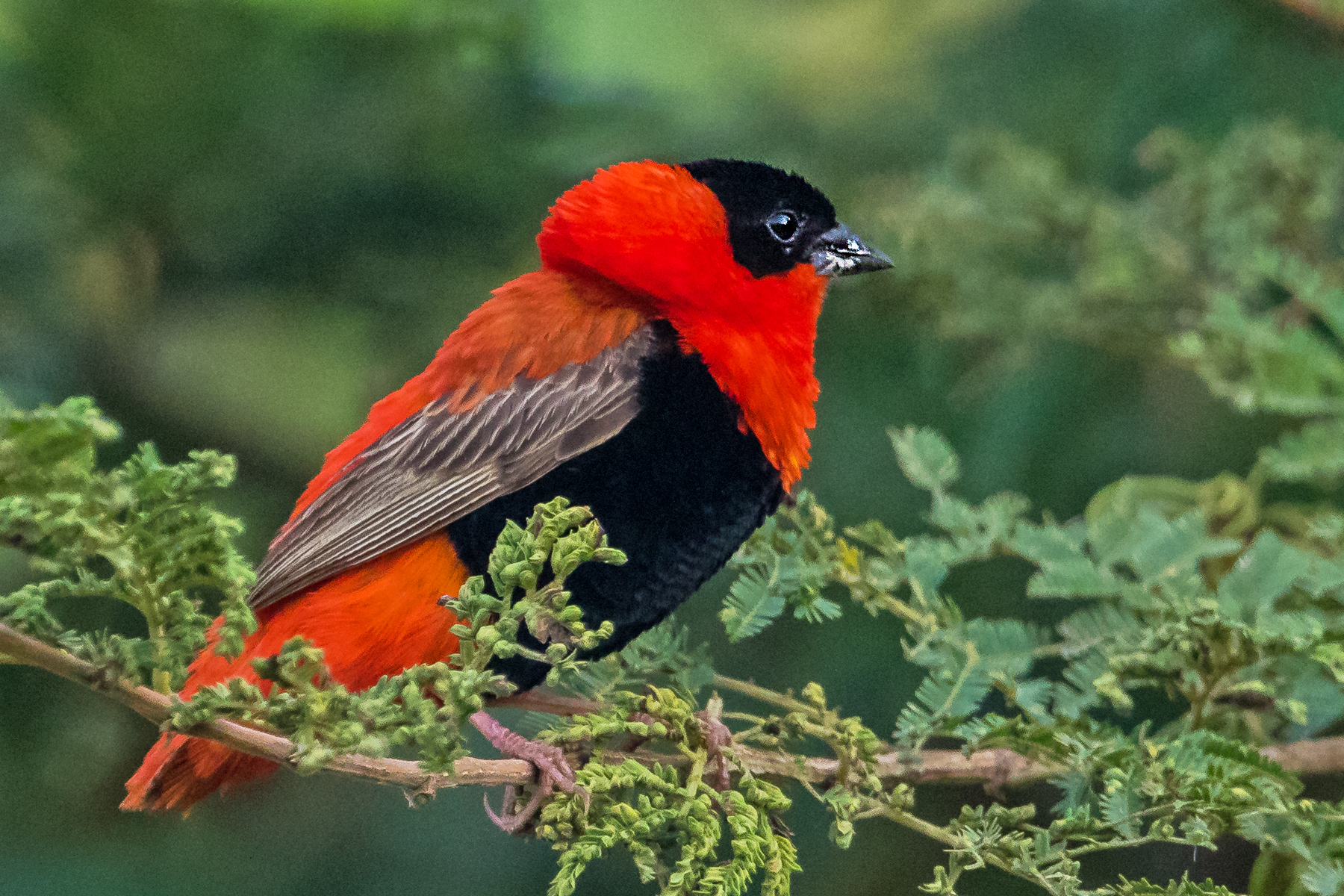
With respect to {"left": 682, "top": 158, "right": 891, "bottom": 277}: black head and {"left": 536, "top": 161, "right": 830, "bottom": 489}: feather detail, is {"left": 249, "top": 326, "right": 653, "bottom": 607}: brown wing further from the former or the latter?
{"left": 682, "top": 158, "right": 891, "bottom": 277}: black head

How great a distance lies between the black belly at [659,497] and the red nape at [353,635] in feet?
0.23

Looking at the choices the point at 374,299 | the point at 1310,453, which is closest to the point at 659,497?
the point at 1310,453

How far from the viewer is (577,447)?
1.50 metres

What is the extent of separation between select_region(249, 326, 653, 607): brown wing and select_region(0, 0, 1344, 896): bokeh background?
88 centimetres

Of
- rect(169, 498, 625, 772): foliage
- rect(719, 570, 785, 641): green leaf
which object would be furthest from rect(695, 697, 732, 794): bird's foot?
rect(169, 498, 625, 772): foliage

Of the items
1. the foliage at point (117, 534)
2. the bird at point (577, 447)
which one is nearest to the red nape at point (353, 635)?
the bird at point (577, 447)

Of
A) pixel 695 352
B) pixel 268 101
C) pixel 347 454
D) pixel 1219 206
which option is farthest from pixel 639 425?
pixel 1219 206

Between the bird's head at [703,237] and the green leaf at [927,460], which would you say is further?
the green leaf at [927,460]

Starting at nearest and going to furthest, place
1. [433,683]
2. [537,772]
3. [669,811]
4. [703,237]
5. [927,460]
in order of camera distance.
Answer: [433,683]
[669,811]
[537,772]
[703,237]
[927,460]

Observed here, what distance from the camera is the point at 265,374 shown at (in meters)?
2.52

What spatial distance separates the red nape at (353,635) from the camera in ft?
4.57

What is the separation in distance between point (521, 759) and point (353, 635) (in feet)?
0.81

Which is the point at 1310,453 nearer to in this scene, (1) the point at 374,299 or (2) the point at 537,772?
(2) the point at 537,772

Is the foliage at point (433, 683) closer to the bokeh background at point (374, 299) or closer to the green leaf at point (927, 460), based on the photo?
the green leaf at point (927, 460)
